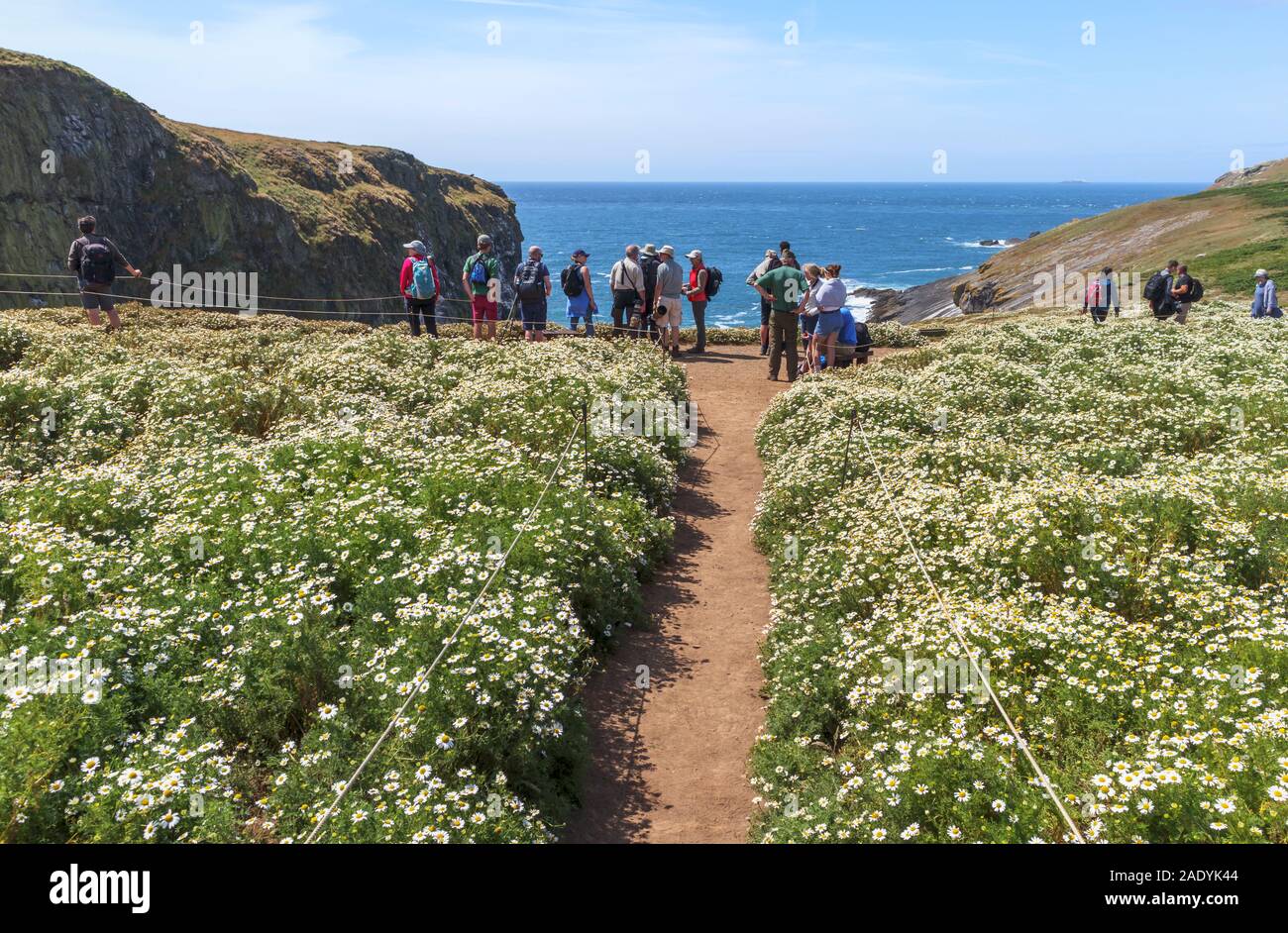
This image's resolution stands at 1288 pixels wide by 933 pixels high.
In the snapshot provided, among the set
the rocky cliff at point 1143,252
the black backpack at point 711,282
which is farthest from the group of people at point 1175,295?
the rocky cliff at point 1143,252

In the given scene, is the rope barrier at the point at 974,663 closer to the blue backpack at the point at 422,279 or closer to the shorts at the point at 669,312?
the shorts at the point at 669,312

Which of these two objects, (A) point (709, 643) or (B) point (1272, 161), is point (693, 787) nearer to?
(A) point (709, 643)

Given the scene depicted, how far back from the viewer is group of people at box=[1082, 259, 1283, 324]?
82.4 ft

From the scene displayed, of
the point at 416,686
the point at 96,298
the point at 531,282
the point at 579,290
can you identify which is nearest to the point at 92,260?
the point at 96,298

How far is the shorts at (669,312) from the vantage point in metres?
23.1

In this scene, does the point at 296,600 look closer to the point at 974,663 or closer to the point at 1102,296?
the point at 974,663

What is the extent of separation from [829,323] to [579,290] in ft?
21.0

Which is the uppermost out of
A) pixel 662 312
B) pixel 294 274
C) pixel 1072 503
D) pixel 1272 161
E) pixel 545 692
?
pixel 1272 161

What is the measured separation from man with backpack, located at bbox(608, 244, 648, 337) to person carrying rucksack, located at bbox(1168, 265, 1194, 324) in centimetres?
1631

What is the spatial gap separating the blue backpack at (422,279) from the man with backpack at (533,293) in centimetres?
202

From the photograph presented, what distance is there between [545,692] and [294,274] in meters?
71.7

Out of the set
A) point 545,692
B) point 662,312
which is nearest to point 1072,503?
point 545,692

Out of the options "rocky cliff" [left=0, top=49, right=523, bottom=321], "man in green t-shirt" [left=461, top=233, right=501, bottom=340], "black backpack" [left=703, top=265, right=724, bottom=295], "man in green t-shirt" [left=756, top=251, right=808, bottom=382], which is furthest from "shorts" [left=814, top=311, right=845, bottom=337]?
"rocky cliff" [left=0, top=49, right=523, bottom=321]
